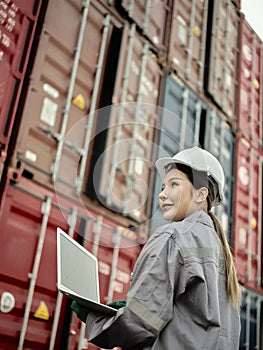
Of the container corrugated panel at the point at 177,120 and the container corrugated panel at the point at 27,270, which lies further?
the container corrugated panel at the point at 177,120

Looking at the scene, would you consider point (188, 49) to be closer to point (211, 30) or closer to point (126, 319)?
point (211, 30)

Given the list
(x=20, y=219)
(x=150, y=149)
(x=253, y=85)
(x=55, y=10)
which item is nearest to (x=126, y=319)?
(x=20, y=219)

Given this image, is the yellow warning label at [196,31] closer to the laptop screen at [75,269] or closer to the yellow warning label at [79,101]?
the yellow warning label at [79,101]

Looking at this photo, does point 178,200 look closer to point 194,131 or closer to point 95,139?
point 95,139

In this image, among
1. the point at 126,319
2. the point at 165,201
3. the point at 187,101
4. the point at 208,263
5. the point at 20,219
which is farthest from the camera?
the point at 187,101

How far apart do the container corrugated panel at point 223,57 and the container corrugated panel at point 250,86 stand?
193mm

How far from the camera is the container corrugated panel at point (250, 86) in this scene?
9259mm

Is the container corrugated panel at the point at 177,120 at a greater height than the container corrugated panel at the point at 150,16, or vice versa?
the container corrugated panel at the point at 150,16

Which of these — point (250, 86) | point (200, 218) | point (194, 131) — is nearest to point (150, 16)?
point (194, 131)

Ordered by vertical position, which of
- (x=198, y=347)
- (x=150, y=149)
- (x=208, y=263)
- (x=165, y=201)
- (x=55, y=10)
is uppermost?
(x=55, y=10)

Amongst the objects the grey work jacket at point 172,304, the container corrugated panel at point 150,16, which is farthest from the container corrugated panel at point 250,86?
the grey work jacket at point 172,304

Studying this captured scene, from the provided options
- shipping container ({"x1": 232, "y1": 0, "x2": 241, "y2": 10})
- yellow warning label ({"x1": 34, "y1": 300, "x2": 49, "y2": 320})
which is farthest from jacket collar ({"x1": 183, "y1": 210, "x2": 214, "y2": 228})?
shipping container ({"x1": 232, "y1": 0, "x2": 241, "y2": 10})

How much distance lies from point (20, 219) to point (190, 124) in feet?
12.7

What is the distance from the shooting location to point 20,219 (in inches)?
171
